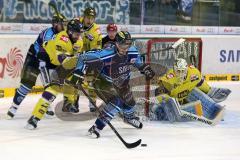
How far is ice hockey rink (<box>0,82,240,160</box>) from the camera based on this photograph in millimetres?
4812

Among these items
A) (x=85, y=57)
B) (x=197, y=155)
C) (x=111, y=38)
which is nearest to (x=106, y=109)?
(x=85, y=57)

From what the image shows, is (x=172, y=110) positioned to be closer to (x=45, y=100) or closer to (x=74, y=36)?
(x=74, y=36)

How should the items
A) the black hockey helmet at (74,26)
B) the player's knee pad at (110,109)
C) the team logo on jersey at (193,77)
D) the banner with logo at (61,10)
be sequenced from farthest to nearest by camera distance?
the banner with logo at (61,10)
the team logo on jersey at (193,77)
the black hockey helmet at (74,26)
the player's knee pad at (110,109)

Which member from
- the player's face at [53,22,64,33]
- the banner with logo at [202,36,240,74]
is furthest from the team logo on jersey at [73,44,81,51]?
the banner with logo at [202,36,240,74]

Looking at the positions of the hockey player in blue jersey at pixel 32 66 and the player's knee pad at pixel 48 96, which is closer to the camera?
the player's knee pad at pixel 48 96

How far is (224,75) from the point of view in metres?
9.52

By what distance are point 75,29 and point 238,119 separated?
7.00 feet

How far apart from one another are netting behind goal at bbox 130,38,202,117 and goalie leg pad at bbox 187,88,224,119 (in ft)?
1.24

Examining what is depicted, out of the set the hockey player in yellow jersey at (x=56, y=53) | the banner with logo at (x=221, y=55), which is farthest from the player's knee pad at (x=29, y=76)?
the banner with logo at (x=221, y=55)

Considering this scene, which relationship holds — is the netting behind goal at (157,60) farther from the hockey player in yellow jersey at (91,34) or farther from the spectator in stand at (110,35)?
the hockey player in yellow jersey at (91,34)

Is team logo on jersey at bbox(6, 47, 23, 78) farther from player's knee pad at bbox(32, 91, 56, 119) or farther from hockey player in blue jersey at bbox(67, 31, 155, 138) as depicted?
player's knee pad at bbox(32, 91, 56, 119)

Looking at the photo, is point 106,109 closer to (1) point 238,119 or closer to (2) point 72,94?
(2) point 72,94

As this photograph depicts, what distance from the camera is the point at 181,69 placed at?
6301mm

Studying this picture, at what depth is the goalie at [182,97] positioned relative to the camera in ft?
20.6
